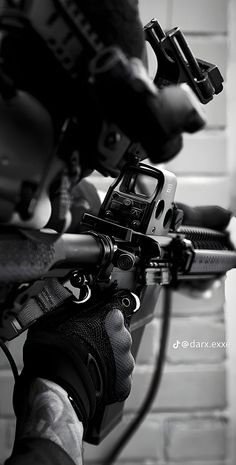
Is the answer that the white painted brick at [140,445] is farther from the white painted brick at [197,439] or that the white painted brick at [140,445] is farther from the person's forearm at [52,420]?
the person's forearm at [52,420]

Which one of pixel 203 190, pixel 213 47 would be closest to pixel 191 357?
pixel 203 190

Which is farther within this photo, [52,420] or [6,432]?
[6,432]

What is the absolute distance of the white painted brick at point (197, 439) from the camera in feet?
3.56

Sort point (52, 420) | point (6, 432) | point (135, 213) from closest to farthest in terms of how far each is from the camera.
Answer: point (52, 420) < point (135, 213) < point (6, 432)

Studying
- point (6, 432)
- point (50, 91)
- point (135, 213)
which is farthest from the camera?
point (6, 432)

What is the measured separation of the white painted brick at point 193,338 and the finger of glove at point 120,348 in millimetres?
474

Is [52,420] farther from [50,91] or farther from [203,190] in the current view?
[203,190]

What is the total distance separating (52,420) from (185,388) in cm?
63

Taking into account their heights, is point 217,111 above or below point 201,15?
below

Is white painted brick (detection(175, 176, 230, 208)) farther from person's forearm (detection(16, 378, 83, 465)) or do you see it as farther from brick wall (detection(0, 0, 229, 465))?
person's forearm (detection(16, 378, 83, 465))

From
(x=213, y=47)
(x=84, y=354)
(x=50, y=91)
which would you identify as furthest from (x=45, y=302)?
(x=213, y=47)

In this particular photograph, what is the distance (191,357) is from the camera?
1.07 m

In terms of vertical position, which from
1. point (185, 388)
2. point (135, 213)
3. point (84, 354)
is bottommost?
point (185, 388)

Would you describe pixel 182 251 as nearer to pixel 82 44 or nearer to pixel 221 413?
pixel 82 44
